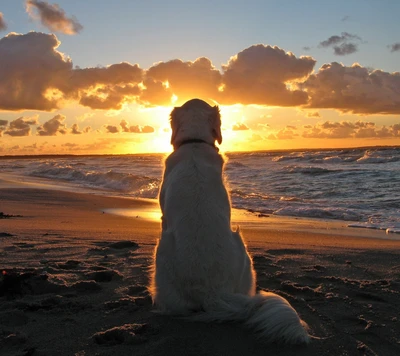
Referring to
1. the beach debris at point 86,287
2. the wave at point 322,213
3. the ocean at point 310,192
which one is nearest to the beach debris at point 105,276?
the beach debris at point 86,287

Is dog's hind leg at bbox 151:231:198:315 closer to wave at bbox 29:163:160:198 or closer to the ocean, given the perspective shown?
the ocean

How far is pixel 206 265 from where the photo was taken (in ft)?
11.1

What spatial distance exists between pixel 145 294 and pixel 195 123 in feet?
6.13

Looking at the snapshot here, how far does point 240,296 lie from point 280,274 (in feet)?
6.46

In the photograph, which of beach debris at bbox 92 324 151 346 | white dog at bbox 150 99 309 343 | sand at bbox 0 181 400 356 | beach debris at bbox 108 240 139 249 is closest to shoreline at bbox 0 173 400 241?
sand at bbox 0 181 400 356

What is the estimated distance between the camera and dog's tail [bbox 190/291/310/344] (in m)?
3.08

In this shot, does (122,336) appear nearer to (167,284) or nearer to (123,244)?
(167,284)

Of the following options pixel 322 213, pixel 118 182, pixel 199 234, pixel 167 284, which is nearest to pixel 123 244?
pixel 167 284

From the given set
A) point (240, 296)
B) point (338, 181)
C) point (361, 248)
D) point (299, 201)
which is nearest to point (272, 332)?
point (240, 296)

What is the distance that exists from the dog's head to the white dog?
22.9 inches

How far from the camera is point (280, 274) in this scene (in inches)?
206

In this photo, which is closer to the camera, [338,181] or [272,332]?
[272,332]

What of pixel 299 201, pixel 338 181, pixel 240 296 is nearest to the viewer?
pixel 240 296

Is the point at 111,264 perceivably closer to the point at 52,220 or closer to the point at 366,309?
the point at 366,309
